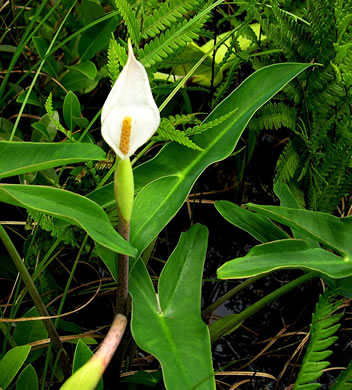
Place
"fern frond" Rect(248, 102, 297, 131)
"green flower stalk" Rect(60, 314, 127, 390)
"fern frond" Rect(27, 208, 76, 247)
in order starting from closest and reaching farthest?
"green flower stalk" Rect(60, 314, 127, 390) → "fern frond" Rect(27, 208, 76, 247) → "fern frond" Rect(248, 102, 297, 131)

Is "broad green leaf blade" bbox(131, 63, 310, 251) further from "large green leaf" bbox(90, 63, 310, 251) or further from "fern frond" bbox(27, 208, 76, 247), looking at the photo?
"fern frond" bbox(27, 208, 76, 247)

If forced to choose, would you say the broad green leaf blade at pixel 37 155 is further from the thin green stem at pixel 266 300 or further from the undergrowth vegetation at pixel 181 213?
the thin green stem at pixel 266 300

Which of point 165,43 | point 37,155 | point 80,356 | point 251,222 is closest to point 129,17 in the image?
point 165,43

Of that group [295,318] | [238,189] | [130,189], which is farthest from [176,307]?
[238,189]

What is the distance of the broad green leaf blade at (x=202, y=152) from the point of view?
76 centimetres

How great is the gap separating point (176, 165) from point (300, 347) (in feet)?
1.10

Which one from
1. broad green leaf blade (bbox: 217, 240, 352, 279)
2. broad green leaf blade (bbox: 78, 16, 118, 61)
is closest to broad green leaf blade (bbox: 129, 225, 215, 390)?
broad green leaf blade (bbox: 217, 240, 352, 279)

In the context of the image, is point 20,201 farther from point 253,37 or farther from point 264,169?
point 264,169

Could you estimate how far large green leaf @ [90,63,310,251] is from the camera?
0.76 m

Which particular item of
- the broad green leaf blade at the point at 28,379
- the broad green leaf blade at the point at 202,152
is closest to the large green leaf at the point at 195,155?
the broad green leaf blade at the point at 202,152

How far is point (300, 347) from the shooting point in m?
0.87

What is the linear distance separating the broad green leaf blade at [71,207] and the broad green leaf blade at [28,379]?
21 cm

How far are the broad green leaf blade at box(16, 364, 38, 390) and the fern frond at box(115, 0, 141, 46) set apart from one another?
1.42 feet

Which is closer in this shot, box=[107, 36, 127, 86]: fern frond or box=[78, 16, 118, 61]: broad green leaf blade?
box=[107, 36, 127, 86]: fern frond
